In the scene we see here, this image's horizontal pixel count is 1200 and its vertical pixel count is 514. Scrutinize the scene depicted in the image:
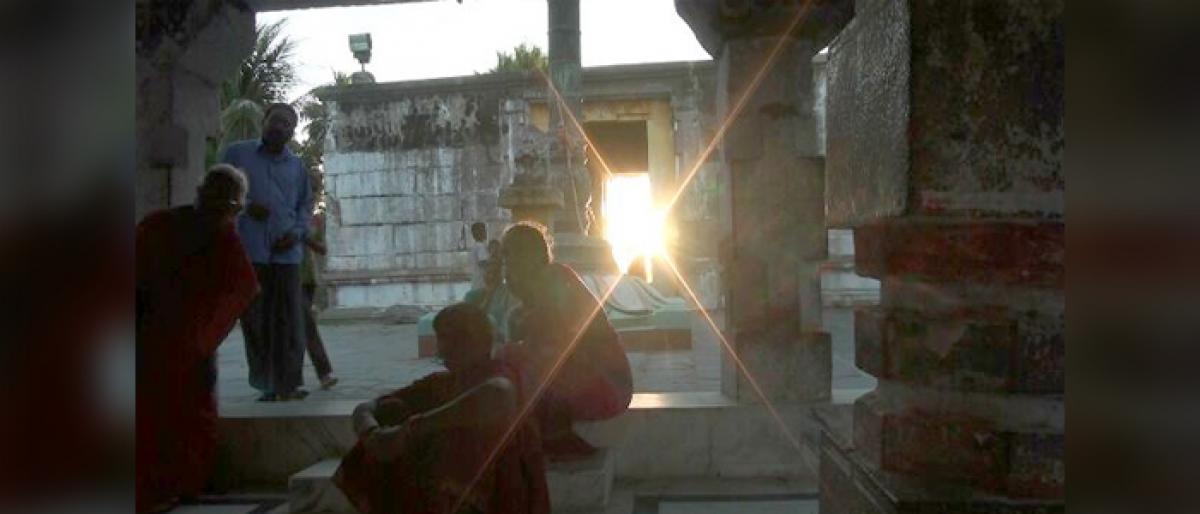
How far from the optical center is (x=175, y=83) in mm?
4258

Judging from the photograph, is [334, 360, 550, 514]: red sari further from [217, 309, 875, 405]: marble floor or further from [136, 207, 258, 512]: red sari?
[217, 309, 875, 405]: marble floor

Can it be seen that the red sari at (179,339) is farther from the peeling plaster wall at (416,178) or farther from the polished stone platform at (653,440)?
the peeling plaster wall at (416,178)

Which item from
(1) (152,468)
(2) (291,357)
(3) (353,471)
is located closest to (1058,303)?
(3) (353,471)

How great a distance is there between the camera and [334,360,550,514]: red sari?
2.68 meters

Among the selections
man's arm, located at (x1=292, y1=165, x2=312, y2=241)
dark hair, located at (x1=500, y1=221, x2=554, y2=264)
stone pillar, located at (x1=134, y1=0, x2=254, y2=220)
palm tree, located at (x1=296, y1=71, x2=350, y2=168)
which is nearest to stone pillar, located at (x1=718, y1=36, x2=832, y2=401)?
dark hair, located at (x1=500, y1=221, x2=554, y2=264)

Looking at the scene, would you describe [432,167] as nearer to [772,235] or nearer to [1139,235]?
[772,235]

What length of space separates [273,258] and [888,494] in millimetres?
4091

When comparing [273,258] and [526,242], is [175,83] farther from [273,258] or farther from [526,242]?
[526,242]

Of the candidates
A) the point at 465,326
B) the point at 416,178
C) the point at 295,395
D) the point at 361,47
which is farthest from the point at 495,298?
the point at 361,47

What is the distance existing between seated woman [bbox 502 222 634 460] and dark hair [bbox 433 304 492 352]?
66 centimetres

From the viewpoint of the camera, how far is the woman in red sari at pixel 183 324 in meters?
3.55

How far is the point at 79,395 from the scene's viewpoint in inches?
25.8

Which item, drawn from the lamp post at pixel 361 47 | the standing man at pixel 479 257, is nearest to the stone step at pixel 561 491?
the standing man at pixel 479 257

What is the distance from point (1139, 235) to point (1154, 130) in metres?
0.10
